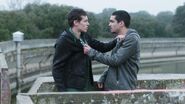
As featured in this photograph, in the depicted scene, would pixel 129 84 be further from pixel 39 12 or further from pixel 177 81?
pixel 39 12

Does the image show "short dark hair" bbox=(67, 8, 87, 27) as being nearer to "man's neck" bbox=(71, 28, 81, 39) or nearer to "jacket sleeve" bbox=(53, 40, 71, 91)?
"man's neck" bbox=(71, 28, 81, 39)

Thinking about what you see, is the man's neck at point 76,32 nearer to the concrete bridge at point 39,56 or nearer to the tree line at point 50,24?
the concrete bridge at point 39,56

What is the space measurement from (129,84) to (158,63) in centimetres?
3927

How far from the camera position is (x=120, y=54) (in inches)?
202

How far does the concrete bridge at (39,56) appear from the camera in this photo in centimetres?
2125

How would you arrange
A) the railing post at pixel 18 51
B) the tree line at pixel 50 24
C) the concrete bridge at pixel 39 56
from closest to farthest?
the railing post at pixel 18 51 → the concrete bridge at pixel 39 56 → the tree line at pixel 50 24

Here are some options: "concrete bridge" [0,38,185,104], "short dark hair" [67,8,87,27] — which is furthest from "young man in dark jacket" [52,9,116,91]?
"concrete bridge" [0,38,185,104]

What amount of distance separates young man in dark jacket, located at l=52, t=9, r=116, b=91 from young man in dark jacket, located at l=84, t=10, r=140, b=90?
0.17 m

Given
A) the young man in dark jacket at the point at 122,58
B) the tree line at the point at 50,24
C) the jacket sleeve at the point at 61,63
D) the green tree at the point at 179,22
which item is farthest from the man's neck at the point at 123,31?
the green tree at the point at 179,22

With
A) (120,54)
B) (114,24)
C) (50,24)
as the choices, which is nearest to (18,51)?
(114,24)

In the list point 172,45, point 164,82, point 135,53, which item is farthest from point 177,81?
point 172,45

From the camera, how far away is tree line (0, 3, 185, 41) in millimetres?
34094

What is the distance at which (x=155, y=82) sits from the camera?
5.82 m

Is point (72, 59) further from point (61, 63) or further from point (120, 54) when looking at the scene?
point (120, 54)
